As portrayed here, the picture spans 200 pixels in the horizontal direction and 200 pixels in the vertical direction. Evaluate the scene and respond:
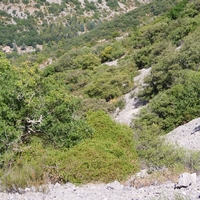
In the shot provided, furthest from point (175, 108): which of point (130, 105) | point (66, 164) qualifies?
point (66, 164)

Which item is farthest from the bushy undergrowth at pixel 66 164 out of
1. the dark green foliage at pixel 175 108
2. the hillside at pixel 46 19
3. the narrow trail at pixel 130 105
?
the hillside at pixel 46 19

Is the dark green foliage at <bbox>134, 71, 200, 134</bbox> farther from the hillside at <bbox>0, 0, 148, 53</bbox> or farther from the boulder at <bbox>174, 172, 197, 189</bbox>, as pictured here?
the hillside at <bbox>0, 0, 148, 53</bbox>

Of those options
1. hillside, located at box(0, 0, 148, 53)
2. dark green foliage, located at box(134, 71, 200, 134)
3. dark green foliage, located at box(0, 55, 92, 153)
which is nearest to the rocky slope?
dark green foliage, located at box(0, 55, 92, 153)

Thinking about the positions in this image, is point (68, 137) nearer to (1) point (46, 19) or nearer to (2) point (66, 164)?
(2) point (66, 164)

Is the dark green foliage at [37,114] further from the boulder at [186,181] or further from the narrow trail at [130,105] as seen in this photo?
the narrow trail at [130,105]

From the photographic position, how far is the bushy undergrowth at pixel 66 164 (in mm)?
7648

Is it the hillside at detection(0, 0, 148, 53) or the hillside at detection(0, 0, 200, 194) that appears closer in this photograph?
the hillside at detection(0, 0, 200, 194)

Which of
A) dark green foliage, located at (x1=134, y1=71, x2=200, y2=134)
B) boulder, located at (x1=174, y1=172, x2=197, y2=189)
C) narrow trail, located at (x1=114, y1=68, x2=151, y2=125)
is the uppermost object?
boulder, located at (x1=174, y1=172, x2=197, y2=189)

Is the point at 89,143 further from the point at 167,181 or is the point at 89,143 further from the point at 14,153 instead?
the point at 167,181

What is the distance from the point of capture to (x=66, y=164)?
8.65 metres

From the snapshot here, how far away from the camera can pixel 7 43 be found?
118750mm

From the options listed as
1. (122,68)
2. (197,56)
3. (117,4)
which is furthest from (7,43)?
(197,56)

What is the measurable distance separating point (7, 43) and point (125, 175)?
385 ft

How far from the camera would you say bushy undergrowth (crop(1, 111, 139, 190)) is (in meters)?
7.65
